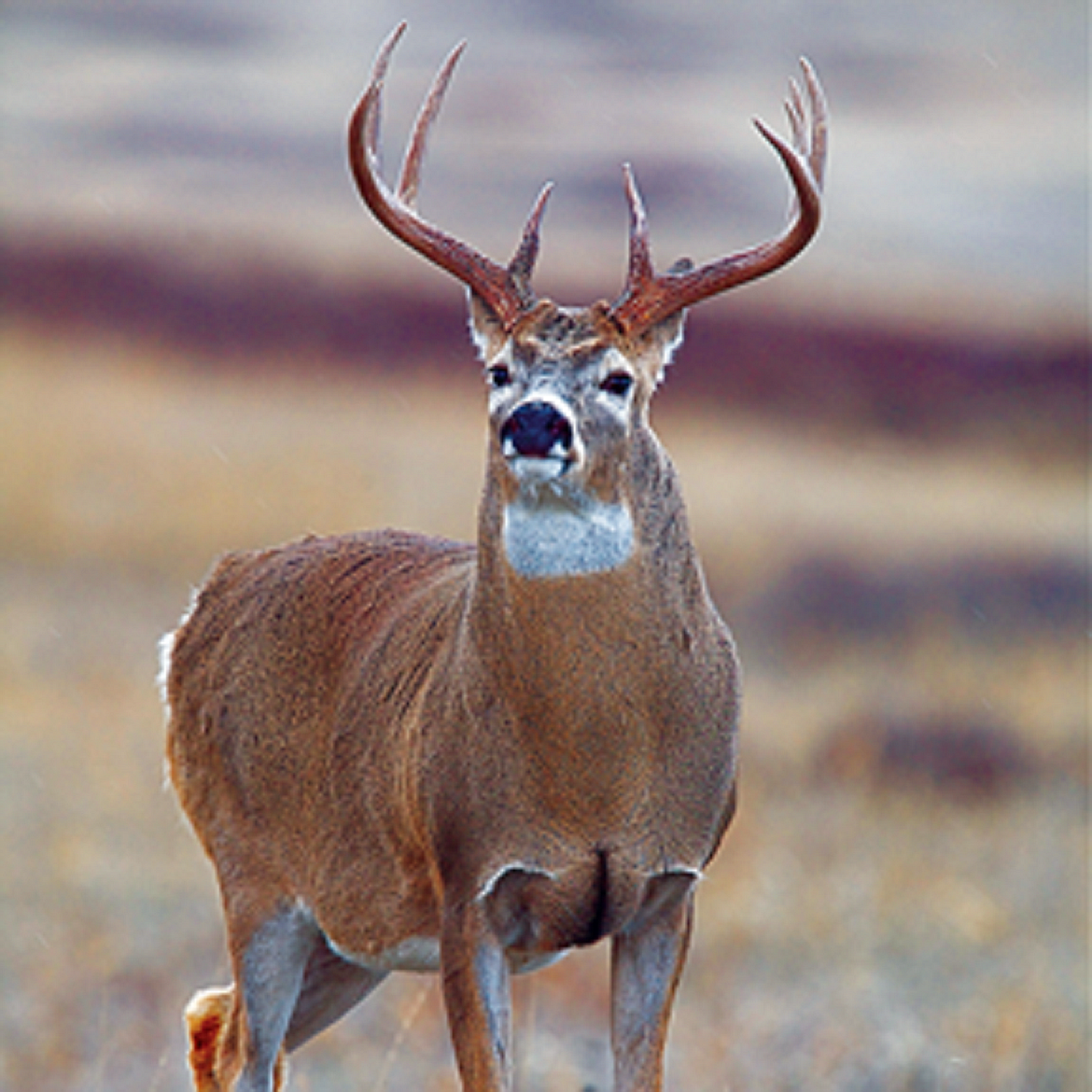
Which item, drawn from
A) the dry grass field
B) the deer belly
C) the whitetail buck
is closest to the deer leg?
the whitetail buck

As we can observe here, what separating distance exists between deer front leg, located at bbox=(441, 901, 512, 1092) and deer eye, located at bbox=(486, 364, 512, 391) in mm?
1288

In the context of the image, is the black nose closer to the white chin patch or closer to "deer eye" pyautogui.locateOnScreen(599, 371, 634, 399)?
the white chin patch

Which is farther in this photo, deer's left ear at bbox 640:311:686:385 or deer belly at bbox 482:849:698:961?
deer's left ear at bbox 640:311:686:385

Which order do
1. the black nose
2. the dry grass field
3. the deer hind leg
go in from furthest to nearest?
the dry grass field → the deer hind leg → the black nose

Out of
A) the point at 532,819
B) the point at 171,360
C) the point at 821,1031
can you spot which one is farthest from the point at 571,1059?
the point at 171,360

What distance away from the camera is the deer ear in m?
6.43

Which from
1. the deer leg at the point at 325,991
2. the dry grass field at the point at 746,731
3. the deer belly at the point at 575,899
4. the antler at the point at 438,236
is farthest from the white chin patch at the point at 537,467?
the dry grass field at the point at 746,731

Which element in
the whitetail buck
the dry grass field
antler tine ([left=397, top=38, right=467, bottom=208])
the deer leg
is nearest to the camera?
the whitetail buck

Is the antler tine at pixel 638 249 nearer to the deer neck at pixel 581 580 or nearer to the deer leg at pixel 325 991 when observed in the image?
the deer neck at pixel 581 580

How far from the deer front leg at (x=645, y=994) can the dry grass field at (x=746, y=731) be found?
10.7 ft

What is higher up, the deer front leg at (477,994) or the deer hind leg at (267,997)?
the deer front leg at (477,994)

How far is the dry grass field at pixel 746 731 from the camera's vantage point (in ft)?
42.0

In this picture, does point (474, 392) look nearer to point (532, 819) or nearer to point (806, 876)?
point (806, 876)

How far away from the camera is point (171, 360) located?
26766 mm
